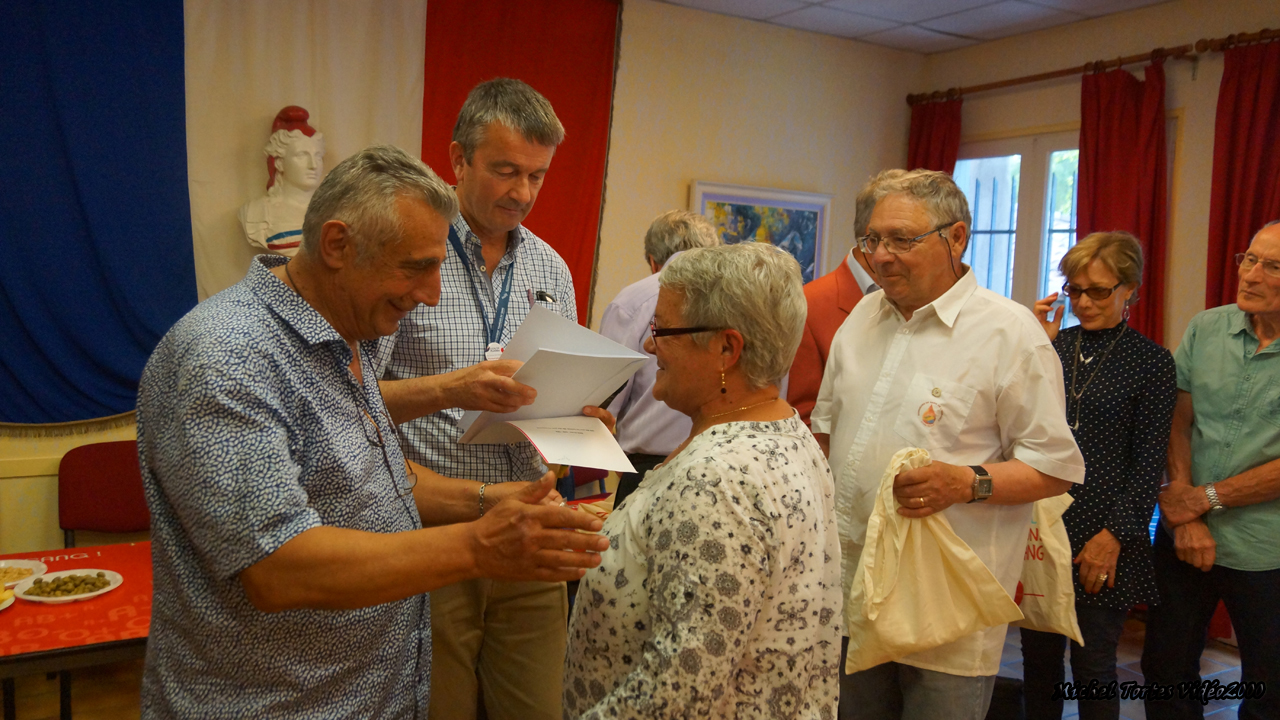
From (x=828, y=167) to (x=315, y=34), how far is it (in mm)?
3665

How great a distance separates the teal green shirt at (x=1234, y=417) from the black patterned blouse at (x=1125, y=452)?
0.29 meters

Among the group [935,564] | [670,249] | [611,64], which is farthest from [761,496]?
[611,64]

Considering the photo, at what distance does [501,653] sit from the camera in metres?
2.04

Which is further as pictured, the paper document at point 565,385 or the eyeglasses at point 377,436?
the paper document at point 565,385

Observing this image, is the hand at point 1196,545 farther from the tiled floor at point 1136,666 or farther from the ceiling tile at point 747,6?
the ceiling tile at point 747,6

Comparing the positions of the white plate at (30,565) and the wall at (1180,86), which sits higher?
the wall at (1180,86)

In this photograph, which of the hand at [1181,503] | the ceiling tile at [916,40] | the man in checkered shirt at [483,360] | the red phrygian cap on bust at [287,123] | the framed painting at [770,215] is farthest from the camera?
the ceiling tile at [916,40]

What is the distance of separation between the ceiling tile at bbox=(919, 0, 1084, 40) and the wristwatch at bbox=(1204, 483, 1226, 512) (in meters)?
3.37

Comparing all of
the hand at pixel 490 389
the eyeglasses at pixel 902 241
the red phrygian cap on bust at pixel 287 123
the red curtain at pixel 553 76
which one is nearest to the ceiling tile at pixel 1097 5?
the red curtain at pixel 553 76

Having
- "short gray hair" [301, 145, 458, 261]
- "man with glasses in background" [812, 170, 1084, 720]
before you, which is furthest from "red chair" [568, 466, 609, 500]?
"short gray hair" [301, 145, 458, 261]

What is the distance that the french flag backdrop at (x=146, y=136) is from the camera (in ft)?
12.5

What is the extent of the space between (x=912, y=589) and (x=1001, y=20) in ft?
15.9

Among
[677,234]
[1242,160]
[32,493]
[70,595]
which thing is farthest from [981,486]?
[32,493]

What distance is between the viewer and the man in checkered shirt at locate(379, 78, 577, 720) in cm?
196
